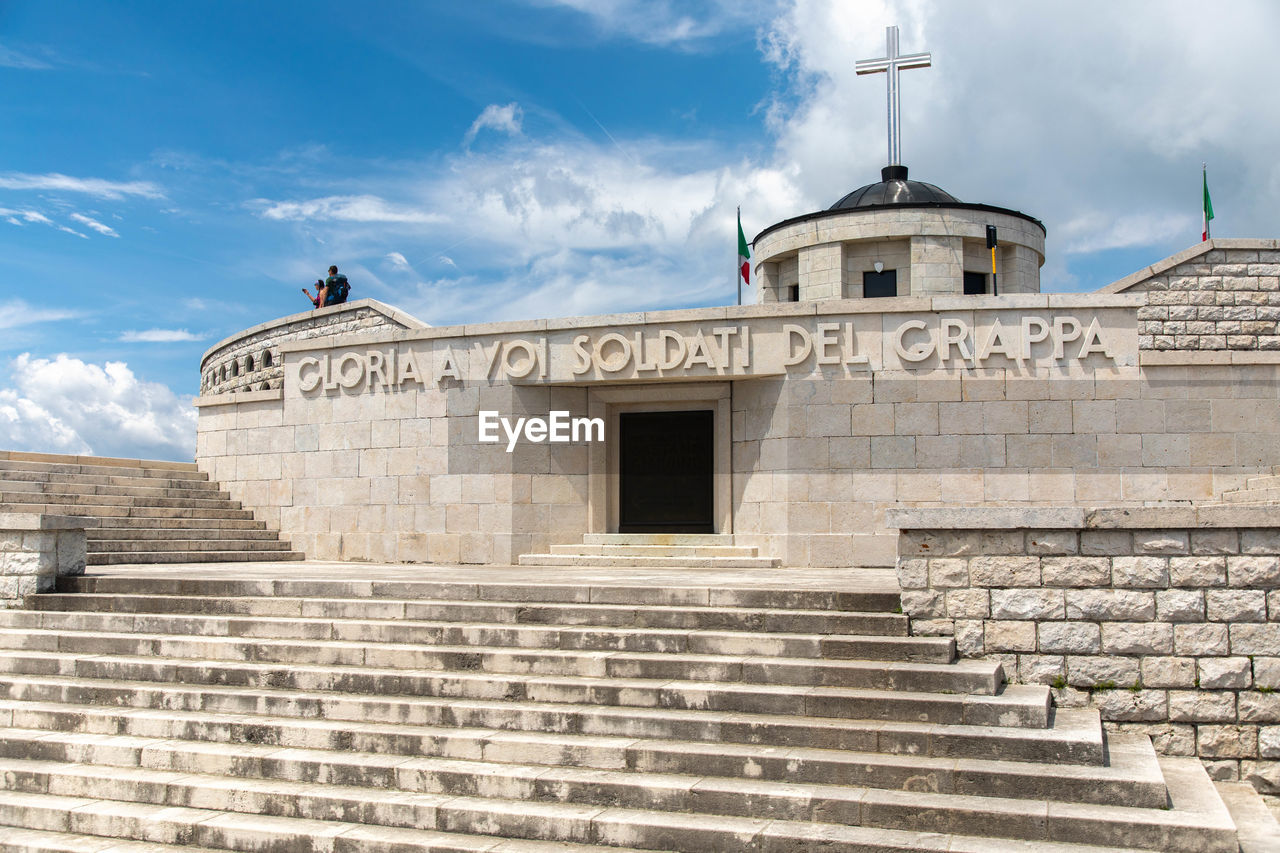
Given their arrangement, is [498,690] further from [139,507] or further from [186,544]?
[139,507]

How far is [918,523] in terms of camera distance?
24.3ft

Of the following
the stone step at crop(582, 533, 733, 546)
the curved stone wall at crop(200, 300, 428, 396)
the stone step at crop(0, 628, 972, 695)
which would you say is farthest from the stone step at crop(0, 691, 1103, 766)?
the curved stone wall at crop(200, 300, 428, 396)

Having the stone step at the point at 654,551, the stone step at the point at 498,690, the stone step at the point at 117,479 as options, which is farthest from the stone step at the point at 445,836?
the stone step at the point at 117,479

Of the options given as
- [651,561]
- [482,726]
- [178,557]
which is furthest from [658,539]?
[482,726]

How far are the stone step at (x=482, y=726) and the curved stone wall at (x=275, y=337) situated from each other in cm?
1055

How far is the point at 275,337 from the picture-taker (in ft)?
71.8

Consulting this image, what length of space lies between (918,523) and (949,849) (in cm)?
261

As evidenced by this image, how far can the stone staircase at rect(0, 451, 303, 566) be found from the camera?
1359 centimetres

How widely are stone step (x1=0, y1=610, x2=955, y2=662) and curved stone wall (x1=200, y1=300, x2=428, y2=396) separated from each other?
30.4ft

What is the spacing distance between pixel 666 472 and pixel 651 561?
1762mm

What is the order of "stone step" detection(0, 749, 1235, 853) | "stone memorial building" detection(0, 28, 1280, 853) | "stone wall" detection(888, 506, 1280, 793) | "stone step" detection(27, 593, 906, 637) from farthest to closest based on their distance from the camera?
1. "stone step" detection(27, 593, 906, 637)
2. "stone wall" detection(888, 506, 1280, 793)
3. "stone memorial building" detection(0, 28, 1280, 853)
4. "stone step" detection(0, 749, 1235, 853)

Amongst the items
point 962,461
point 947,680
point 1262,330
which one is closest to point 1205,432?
point 962,461

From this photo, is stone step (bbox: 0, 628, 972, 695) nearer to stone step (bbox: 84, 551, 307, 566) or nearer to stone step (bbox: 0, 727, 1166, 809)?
stone step (bbox: 0, 727, 1166, 809)

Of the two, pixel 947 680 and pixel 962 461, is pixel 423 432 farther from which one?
pixel 947 680
